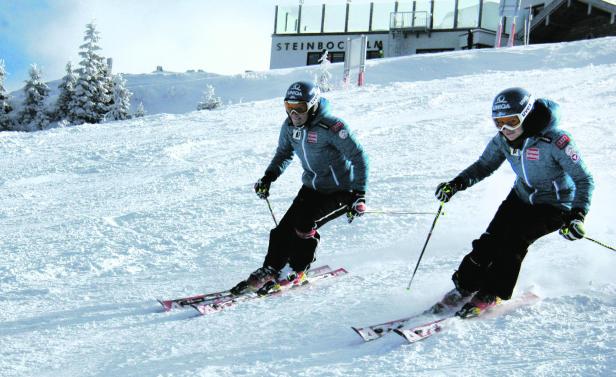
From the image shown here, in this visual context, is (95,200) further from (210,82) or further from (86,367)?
(210,82)

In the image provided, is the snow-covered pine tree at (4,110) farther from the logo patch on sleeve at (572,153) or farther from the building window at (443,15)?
the logo patch on sleeve at (572,153)

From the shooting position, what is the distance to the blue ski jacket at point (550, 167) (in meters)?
3.55

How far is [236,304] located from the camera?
4277 mm

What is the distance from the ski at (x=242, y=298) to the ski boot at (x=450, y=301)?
1109 mm

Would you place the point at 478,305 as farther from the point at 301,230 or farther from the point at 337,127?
the point at 337,127

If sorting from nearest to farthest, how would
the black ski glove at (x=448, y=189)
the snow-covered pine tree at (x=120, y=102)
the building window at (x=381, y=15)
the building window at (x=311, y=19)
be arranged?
the black ski glove at (x=448, y=189)
the snow-covered pine tree at (x=120, y=102)
the building window at (x=381, y=15)
the building window at (x=311, y=19)

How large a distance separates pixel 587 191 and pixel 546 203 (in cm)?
30

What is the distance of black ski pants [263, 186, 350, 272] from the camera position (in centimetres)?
452

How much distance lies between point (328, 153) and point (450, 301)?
1446 millimetres

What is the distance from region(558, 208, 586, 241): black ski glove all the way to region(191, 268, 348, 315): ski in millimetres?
1869

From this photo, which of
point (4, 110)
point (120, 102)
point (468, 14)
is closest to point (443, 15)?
point (468, 14)

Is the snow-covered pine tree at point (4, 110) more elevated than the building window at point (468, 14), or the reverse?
the building window at point (468, 14)

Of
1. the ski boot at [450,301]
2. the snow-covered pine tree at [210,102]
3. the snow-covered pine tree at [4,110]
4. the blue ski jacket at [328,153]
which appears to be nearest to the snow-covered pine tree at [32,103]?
the snow-covered pine tree at [4,110]

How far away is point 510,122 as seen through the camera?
3.62 m
